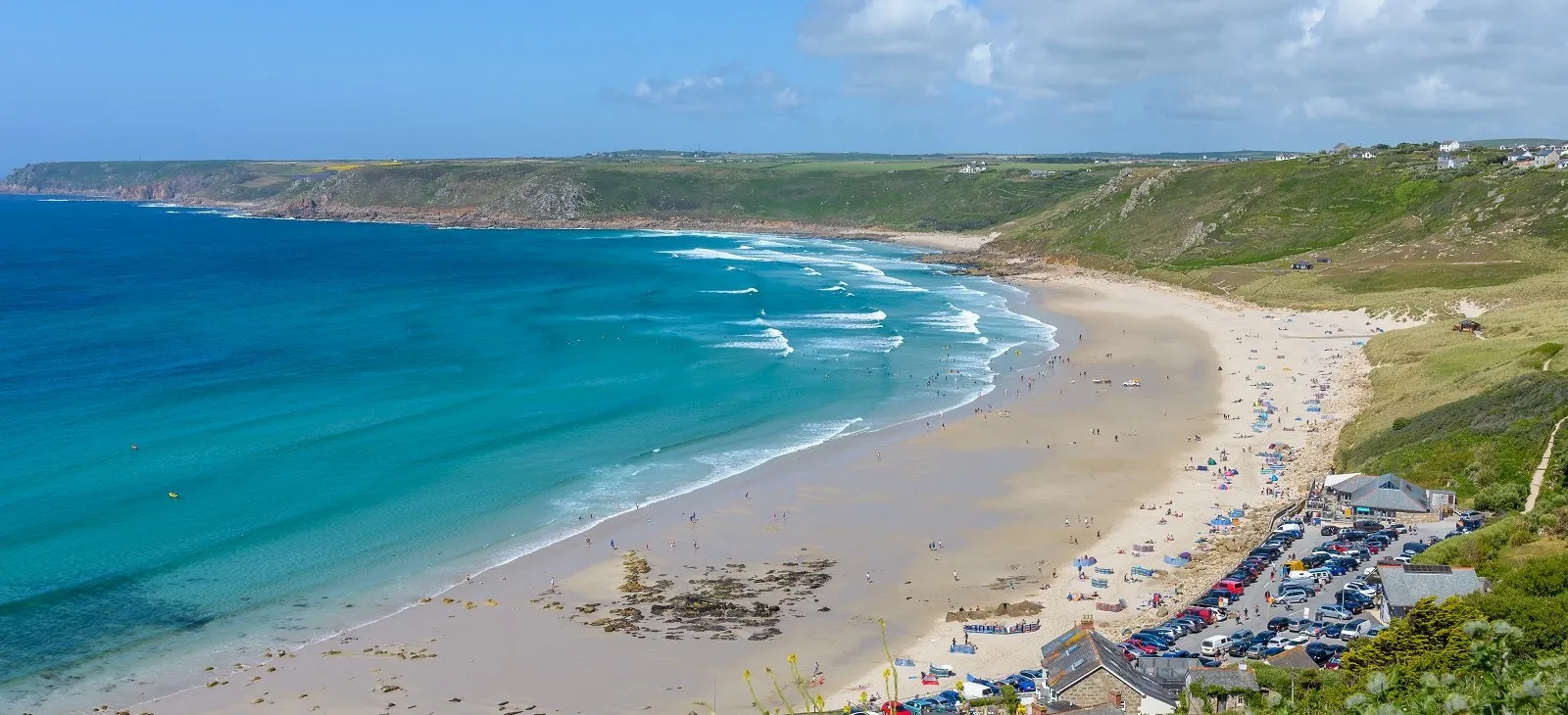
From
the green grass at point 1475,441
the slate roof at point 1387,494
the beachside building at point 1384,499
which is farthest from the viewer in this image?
the green grass at point 1475,441

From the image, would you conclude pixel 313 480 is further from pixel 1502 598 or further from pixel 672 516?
pixel 1502 598

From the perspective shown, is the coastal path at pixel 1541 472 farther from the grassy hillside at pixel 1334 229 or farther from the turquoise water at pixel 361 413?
the grassy hillside at pixel 1334 229

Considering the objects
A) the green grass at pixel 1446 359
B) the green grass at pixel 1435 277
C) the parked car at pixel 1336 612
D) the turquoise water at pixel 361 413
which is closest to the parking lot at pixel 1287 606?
the parked car at pixel 1336 612

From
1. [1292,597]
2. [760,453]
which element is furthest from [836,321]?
[1292,597]

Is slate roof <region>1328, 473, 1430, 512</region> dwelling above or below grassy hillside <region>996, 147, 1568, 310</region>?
Answer: below

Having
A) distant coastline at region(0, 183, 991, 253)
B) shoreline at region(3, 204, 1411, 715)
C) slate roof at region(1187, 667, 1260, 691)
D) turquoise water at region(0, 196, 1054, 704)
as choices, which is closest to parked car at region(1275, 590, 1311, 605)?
shoreline at region(3, 204, 1411, 715)

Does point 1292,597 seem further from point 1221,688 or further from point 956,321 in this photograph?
point 956,321

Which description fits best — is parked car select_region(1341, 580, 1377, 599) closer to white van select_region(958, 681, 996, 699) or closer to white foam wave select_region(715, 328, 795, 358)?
white van select_region(958, 681, 996, 699)
